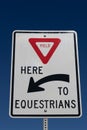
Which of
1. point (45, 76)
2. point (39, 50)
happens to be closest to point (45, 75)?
point (45, 76)

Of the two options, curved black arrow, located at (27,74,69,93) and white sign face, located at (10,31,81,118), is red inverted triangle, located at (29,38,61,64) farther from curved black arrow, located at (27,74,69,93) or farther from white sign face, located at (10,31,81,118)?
curved black arrow, located at (27,74,69,93)

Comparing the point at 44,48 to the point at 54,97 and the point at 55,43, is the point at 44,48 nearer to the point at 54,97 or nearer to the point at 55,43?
the point at 55,43

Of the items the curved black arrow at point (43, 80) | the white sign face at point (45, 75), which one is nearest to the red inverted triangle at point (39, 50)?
the white sign face at point (45, 75)

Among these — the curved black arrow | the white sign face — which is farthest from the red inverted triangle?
the curved black arrow

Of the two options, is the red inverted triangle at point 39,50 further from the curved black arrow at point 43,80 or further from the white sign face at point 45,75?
the curved black arrow at point 43,80

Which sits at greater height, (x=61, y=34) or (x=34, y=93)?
(x=61, y=34)

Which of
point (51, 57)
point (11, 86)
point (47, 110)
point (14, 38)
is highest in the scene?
point (14, 38)

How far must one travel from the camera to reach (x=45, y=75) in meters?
3.27

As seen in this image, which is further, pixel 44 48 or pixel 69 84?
Answer: pixel 44 48

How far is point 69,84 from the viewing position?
3236mm

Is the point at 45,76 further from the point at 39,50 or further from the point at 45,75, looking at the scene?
the point at 39,50

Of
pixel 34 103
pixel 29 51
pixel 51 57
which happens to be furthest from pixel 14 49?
pixel 34 103

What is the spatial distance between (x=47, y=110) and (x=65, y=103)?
0.21 m

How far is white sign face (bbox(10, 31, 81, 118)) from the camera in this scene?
314 cm
